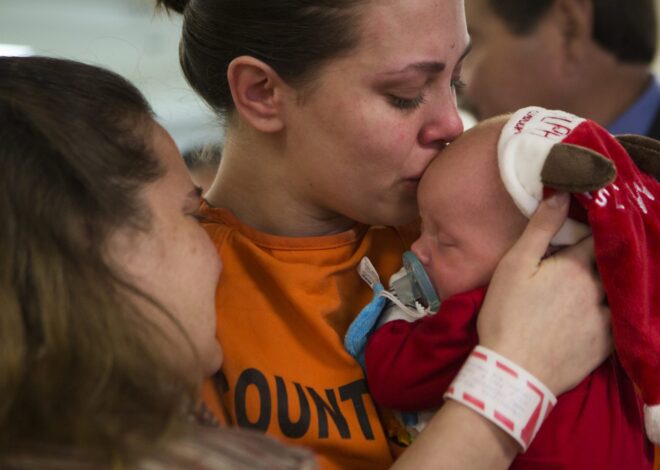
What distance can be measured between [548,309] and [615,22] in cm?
168

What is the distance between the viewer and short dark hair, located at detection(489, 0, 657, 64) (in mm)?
2604

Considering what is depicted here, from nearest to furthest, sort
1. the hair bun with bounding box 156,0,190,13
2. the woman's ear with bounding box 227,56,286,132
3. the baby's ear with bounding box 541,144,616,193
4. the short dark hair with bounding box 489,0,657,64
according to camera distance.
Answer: the baby's ear with bounding box 541,144,616,193
the woman's ear with bounding box 227,56,286,132
the hair bun with bounding box 156,0,190,13
the short dark hair with bounding box 489,0,657,64

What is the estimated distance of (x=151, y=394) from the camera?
100 centimetres

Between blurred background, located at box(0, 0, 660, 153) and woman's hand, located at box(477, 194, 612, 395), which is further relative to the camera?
blurred background, located at box(0, 0, 660, 153)

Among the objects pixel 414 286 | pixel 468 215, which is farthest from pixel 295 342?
pixel 468 215

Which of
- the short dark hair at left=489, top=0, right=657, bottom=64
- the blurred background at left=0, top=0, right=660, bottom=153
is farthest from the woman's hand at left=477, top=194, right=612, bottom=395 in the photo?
the blurred background at left=0, top=0, right=660, bottom=153

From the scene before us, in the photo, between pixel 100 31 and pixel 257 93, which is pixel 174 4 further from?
pixel 100 31

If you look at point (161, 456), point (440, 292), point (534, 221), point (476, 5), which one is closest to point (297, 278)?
point (440, 292)

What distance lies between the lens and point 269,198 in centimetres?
151

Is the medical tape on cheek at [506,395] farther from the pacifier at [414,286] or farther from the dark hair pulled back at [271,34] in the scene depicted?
the dark hair pulled back at [271,34]

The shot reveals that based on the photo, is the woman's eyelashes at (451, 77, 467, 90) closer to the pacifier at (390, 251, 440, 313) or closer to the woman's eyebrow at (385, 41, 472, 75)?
the woman's eyebrow at (385, 41, 472, 75)

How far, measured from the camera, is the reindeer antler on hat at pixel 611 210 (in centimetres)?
116

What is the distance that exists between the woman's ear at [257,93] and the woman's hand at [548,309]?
0.47 metres

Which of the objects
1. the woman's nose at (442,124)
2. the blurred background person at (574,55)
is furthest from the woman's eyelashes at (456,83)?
the blurred background person at (574,55)
